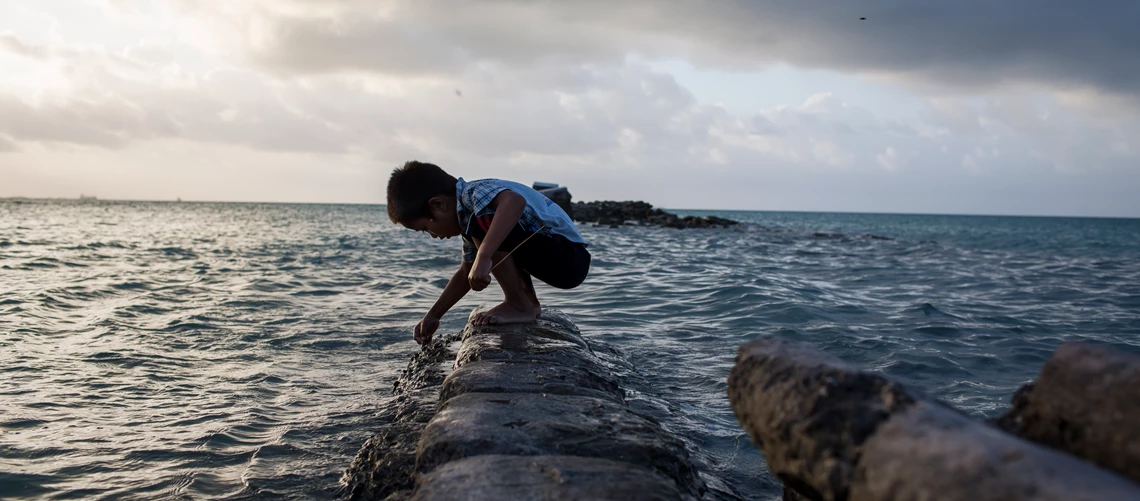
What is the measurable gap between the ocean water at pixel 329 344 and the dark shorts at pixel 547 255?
0.71m

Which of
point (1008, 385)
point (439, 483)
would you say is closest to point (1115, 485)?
point (439, 483)

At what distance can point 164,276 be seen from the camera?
9.82 m

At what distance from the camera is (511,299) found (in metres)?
4.08

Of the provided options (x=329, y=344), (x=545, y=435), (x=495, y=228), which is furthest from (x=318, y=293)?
(x=545, y=435)

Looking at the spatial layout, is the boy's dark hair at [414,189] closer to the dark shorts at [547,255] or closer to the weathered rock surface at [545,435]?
the dark shorts at [547,255]

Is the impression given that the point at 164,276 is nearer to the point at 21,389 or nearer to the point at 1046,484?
the point at 21,389

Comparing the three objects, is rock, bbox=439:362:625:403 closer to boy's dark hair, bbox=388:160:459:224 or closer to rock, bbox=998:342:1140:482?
boy's dark hair, bbox=388:160:459:224

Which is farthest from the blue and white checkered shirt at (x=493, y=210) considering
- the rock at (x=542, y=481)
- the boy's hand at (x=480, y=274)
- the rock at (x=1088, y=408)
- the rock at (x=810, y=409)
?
the rock at (x=1088, y=408)

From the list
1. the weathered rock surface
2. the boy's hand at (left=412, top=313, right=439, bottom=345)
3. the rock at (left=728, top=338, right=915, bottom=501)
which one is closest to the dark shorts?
the boy's hand at (left=412, top=313, right=439, bottom=345)

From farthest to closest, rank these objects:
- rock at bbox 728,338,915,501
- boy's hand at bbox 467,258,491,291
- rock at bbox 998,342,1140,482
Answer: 1. boy's hand at bbox 467,258,491,291
2. rock at bbox 728,338,915,501
3. rock at bbox 998,342,1140,482

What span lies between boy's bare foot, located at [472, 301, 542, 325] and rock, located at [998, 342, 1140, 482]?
288 cm

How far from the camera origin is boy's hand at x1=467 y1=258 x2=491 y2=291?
3.08 m

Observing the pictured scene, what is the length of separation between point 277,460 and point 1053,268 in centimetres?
1470

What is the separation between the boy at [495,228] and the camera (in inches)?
140
